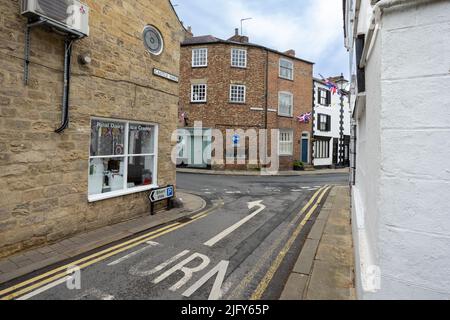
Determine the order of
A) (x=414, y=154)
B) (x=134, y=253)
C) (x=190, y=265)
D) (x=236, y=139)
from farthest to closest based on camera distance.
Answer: (x=236, y=139) < (x=134, y=253) < (x=190, y=265) < (x=414, y=154)

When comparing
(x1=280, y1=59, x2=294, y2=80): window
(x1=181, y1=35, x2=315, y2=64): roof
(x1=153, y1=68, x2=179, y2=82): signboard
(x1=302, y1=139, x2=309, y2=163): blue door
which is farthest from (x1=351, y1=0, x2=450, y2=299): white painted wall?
(x1=302, y1=139, x2=309, y2=163): blue door

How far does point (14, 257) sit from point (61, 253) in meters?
0.75

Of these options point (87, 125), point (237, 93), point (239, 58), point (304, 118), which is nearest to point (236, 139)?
point (237, 93)

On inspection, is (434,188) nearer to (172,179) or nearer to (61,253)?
(61,253)

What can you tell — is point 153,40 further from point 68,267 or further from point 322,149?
point 322,149

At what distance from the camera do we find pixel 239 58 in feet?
75.5

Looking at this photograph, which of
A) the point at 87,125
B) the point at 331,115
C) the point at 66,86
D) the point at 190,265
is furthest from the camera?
the point at 331,115

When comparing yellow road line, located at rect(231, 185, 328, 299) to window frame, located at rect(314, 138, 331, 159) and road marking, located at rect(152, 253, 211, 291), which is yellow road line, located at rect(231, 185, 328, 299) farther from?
window frame, located at rect(314, 138, 331, 159)

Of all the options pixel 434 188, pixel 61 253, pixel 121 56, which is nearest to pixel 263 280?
pixel 434 188

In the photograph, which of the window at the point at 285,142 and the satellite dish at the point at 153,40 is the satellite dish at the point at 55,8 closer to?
the satellite dish at the point at 153,40

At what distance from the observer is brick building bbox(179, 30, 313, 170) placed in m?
22.6

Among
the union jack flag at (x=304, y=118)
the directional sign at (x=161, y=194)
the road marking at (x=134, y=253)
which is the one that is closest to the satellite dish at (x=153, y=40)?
the directional sign at (x=161, y=194)

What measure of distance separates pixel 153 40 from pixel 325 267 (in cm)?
774

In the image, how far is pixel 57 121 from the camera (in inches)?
214
